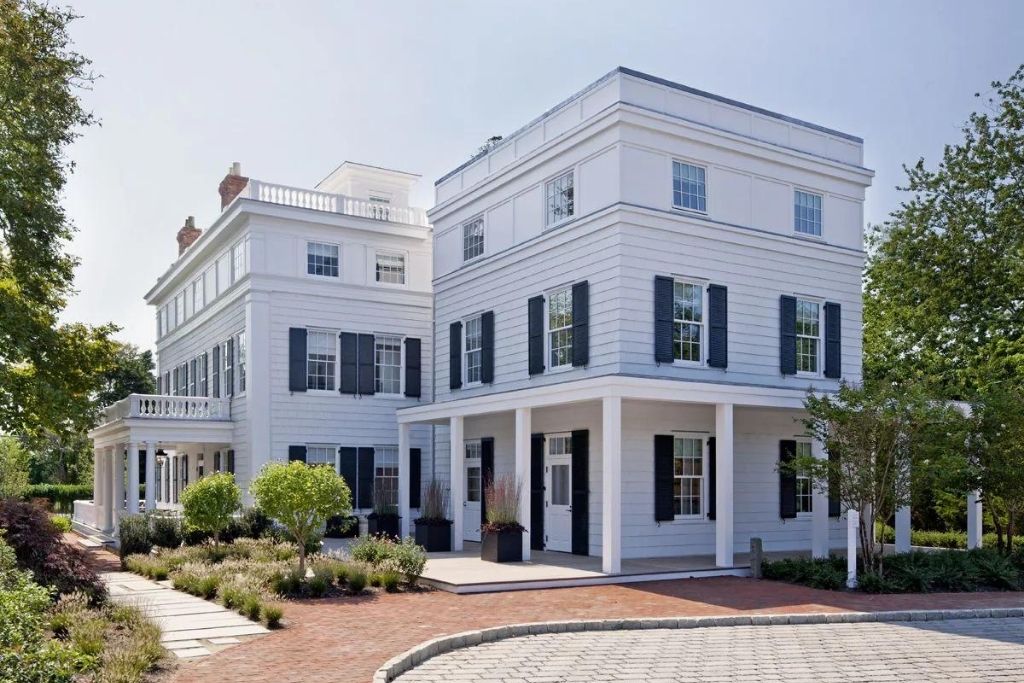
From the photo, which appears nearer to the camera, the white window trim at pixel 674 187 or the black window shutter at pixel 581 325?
the black window shutter at pixel 581 325

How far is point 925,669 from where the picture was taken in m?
9.60

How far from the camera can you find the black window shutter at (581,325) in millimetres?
19045

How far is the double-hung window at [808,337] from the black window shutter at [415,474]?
1077cm

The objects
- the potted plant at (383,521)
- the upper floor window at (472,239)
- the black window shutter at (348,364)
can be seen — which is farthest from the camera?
the black window shutter at (348,364)

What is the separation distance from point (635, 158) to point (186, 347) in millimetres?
19297

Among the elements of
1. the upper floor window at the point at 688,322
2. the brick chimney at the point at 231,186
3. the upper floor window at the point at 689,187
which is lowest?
the upper floor window at the point at 688,322

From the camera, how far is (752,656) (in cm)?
1023

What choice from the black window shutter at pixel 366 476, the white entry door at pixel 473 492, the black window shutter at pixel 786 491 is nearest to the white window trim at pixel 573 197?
the white entry door at pixel 473 492

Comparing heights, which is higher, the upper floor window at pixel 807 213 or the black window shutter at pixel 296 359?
the upper floor window at pixel 807 213

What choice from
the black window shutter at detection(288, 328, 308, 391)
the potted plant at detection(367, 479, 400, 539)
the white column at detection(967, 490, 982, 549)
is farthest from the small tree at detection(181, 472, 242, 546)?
the white column at detection(967, 490, 982, 549)

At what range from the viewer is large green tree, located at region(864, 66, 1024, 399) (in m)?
26.8

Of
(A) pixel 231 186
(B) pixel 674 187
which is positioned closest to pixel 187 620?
(B) pixel 674 187

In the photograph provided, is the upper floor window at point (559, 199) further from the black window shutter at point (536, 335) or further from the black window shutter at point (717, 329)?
the black window shutter at point (717, 329)

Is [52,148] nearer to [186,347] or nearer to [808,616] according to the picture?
[186,347]
